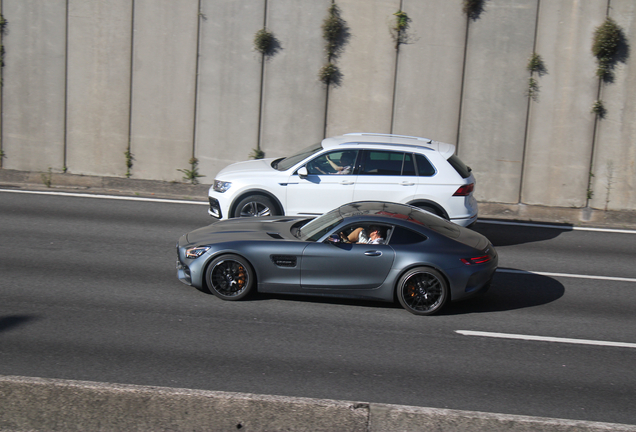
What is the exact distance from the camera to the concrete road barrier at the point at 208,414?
15.6 feet

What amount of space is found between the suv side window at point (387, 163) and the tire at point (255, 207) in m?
1.73

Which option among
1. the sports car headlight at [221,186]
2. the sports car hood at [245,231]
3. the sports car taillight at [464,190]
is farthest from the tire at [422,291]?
the sports car headlight at [221,186]

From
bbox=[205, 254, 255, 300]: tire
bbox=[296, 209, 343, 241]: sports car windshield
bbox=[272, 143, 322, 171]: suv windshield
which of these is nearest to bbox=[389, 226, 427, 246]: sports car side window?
bbox=[296, 209, 343, 241]: sports car windshield

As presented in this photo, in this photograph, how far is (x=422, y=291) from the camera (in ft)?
25.4

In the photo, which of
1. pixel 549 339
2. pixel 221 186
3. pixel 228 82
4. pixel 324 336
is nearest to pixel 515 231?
pixel 549 339

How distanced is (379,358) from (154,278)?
3.76m

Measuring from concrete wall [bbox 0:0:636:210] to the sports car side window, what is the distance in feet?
27.3

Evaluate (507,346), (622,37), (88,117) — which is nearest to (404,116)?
(622,37)

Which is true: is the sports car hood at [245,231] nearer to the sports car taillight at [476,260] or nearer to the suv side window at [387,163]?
the sports car taillight at [476,260]

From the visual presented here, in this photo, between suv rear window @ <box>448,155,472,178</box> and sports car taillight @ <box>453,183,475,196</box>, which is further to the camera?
suv rear window @ <box>448,155,472,178</box>

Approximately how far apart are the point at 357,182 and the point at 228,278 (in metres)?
3.66

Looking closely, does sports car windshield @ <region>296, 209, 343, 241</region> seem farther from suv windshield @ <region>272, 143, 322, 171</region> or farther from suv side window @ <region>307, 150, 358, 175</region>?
suv windshield @ <region>272, 143, 322, 171</region>

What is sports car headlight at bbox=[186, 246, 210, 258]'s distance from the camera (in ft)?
25.7

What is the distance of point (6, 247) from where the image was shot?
984 centimetres
